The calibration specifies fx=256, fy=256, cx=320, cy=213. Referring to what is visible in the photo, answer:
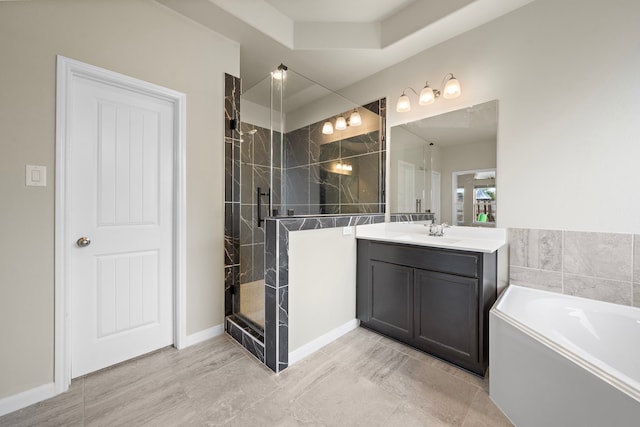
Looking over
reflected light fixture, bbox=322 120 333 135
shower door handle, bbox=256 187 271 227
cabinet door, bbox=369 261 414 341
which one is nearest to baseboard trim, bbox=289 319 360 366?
cabinet door, bbox=369 261 414 341

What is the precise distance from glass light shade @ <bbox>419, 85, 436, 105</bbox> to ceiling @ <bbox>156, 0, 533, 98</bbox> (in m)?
0.43

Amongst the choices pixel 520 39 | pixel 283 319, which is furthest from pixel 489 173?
pixel 283 319

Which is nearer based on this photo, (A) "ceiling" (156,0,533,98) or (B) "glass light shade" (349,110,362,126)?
(A) "ceiling" (156,0,533,98)

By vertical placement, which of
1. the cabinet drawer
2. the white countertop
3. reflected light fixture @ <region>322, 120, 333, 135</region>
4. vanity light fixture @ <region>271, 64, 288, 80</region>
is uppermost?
vanity light fixture @ <region>271, 64, 288, 80</region>

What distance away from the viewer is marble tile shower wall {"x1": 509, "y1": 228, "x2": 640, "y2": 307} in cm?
161

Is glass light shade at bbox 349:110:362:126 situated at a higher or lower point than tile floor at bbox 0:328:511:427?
higher

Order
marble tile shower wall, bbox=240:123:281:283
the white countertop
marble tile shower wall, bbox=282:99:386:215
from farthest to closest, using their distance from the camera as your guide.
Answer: marble tile shower wall, bbox=282:99:386:215
marble tile shower wall, bbox=240:123:281:283
the white countertop

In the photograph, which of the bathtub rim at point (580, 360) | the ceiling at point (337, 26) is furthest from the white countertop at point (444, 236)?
the ceiling at point (337, 26)

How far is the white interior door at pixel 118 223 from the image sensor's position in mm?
1713

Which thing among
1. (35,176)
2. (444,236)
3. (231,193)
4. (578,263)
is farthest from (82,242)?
(578,263)

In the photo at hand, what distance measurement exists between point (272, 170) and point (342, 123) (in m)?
1.21

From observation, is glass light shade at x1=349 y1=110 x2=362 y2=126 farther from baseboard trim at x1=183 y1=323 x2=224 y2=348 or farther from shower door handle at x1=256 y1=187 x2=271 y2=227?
baseboard trim at x1=183 y1=323 x2=224 y2=348

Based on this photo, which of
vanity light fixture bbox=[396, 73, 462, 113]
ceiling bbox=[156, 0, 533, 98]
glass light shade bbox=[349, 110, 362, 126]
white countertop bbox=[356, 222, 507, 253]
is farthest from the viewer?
glass light shade bbox=[349, 110, 362, 126]

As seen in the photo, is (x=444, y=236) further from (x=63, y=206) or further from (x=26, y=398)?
(x=26, y=398)
